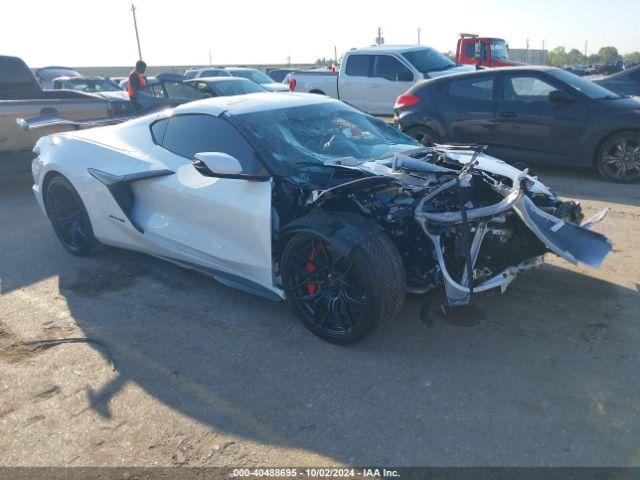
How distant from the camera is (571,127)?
7285 mm

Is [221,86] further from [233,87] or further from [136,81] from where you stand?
[136,81]

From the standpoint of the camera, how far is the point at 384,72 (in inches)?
509

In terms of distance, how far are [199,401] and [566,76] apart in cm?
685

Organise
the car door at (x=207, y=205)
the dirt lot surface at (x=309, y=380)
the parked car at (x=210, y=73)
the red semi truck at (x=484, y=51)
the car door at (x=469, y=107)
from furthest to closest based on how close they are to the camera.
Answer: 1. the parked car at (x=210, y=73)
2. the red semi truck at (x=484, y=51)
3. the car door at (x=469, y=107)
4. the car door at (x=207, y=205)
5. the dirt lot surface at (x=309, y=380)

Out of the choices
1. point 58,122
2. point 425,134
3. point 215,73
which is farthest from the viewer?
point 215,73

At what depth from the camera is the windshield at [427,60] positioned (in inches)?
494

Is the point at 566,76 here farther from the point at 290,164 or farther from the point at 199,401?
the point at 199,401

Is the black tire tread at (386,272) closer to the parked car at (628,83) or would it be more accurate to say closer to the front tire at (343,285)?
the front tire at (343,285)

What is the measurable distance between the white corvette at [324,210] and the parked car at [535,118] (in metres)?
3.38

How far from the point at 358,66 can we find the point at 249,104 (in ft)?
31.4

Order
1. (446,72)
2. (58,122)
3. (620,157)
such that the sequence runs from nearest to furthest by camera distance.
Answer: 1. (58,122)
2. (620,157)
3. (446,72)

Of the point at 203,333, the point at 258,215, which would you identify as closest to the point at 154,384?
the point at 203,333

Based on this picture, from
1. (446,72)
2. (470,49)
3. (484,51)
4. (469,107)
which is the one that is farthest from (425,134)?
(470,49)

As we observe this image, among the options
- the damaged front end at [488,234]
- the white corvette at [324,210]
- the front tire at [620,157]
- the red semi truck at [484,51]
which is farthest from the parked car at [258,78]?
the damaged front end at [488,234]
